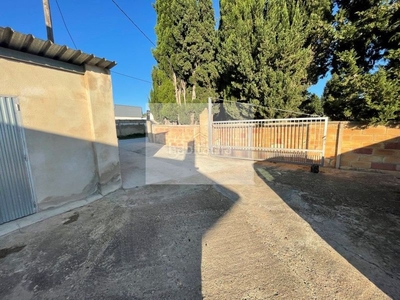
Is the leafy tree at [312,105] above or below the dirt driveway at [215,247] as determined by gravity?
above

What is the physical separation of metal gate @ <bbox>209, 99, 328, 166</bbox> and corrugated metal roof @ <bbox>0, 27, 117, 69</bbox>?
5.51m

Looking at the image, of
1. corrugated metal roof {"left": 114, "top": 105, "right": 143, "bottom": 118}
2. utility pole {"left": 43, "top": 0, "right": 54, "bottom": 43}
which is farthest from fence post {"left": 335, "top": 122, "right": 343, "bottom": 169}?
corrugated metal roof {"left": 114, "top": 105, "right": 143, "bottom": 118}

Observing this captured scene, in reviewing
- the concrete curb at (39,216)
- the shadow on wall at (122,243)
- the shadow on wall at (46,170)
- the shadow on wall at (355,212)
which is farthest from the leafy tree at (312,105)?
the concrete curb at (39,216)

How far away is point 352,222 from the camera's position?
2844mm

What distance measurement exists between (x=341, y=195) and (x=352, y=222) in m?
1.23

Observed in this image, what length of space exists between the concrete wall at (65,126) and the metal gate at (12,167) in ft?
0.32

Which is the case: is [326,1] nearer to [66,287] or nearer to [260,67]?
[260,67]

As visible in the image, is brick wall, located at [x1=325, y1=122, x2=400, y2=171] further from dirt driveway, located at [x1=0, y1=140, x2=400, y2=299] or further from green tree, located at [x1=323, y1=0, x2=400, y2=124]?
dirt driveway, located at [x1=0, y1=140, x2=400, y2=299]

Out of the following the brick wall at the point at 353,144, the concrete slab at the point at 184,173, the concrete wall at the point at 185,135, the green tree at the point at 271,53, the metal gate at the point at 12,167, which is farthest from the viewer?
the concrete wall at the point at 185,135

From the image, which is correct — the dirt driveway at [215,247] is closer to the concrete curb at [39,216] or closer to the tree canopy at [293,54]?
the concrete curb at [39,216]

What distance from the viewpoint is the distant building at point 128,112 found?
103 feet

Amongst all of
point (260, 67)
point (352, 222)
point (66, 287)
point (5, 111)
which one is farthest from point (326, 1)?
point (66, 287)

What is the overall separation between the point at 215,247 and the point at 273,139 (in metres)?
5.58

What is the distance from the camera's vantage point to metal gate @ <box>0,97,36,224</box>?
2826mm
